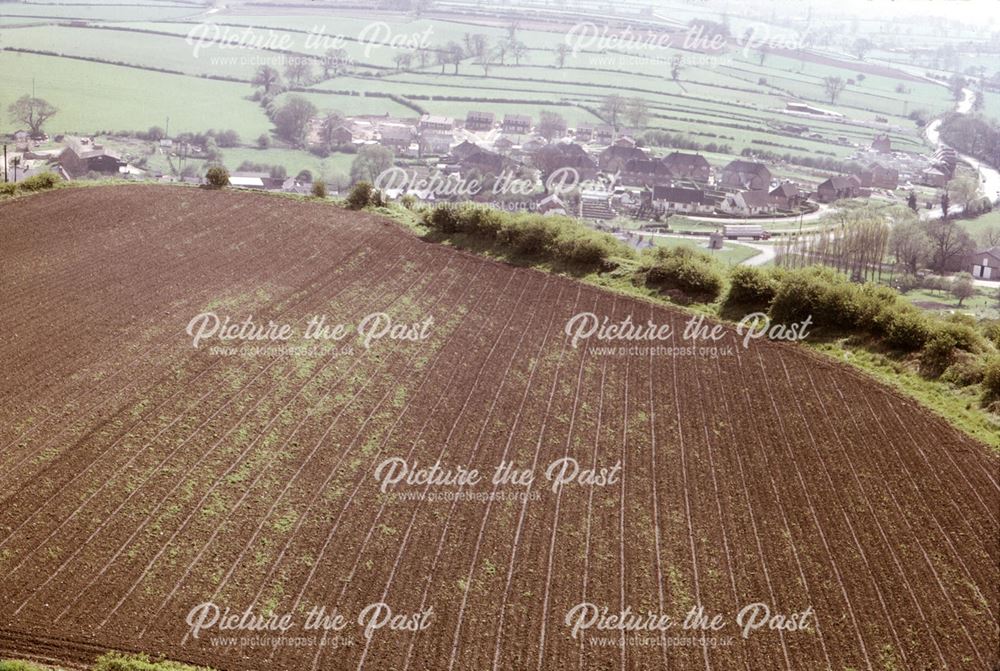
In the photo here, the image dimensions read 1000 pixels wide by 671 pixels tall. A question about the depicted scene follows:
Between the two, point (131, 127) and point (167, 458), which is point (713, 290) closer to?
point (167, 458)

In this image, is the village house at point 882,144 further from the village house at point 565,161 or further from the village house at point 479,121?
the village house at point 479,121

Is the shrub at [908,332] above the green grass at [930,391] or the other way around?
above

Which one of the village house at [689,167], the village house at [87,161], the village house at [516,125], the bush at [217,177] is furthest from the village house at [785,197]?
the village house at [87,161]

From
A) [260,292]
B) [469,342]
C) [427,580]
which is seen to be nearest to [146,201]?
[260,292]

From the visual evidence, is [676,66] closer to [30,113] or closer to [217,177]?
[30,113]

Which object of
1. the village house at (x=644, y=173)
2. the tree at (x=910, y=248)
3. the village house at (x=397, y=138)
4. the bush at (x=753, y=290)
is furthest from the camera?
the village house at (x=397, y=138)
